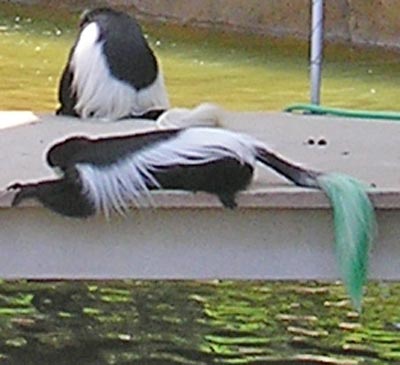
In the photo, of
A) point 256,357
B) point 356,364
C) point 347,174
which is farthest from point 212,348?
point 347,174

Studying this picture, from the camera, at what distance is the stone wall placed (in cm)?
1089

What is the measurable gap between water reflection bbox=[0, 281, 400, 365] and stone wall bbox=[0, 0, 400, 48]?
6.42 metres

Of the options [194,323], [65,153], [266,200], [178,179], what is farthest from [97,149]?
[194,323]

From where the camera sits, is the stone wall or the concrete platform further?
the stone wall

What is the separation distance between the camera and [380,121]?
3.69 metres

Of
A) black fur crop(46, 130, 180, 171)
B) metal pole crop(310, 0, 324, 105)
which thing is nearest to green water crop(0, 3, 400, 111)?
metal pole crop(310, 0, 324, 105)

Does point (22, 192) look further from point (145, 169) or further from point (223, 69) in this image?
point (223, 69)

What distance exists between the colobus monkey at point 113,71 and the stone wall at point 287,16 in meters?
6.45

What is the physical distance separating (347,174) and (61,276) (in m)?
0.62

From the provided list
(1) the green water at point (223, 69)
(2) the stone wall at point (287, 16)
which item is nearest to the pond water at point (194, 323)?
(1) the green water at point (223, 69)

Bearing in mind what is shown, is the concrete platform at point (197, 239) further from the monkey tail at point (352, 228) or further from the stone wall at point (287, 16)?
the stone wall at point (287, 16)

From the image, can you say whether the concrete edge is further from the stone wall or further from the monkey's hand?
the stone wall

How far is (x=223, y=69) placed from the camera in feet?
31.1

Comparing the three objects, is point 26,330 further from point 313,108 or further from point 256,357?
point 313,108
